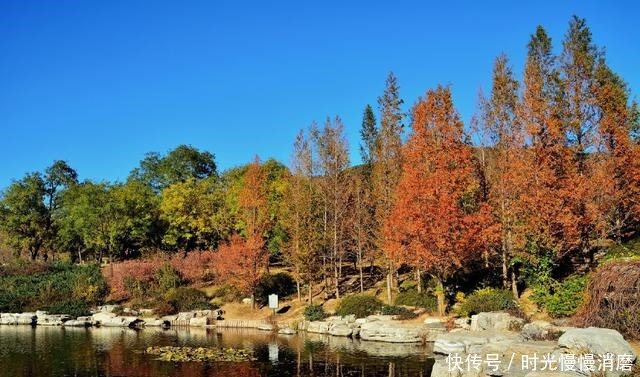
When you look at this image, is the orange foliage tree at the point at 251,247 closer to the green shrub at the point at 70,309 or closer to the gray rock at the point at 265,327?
the gray rock at the point at 265,327

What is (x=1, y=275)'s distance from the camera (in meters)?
45.2

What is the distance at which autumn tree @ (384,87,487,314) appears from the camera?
27.2 meters

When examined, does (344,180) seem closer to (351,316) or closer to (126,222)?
(351,316)

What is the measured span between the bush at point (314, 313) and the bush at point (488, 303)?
26.7 ft

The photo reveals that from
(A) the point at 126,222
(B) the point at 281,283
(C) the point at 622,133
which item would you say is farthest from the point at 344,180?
(A) the point at 126,222

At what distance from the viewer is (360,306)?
3081 cm

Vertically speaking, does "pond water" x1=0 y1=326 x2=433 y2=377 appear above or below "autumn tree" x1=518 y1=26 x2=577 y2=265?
below

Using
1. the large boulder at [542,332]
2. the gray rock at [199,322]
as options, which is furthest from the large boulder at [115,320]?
the large boulder at [542,332]

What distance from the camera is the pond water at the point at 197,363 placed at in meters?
19.1

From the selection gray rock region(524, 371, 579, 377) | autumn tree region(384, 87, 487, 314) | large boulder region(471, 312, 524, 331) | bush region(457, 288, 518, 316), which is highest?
autumn tree region(384, 87, 487, 314)

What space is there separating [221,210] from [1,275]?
18793 mm

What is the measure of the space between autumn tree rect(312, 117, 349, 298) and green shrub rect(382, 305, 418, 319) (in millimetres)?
6421

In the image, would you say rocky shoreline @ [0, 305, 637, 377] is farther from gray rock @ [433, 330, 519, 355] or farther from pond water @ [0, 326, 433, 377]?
pond water @ [0, 326, 433, 377]

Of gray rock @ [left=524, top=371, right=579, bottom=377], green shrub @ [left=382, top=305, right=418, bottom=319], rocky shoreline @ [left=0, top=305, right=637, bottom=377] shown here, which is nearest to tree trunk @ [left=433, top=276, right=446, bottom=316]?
rocky shoreline @ [left=0, top=305, right=637, bottom=377]
